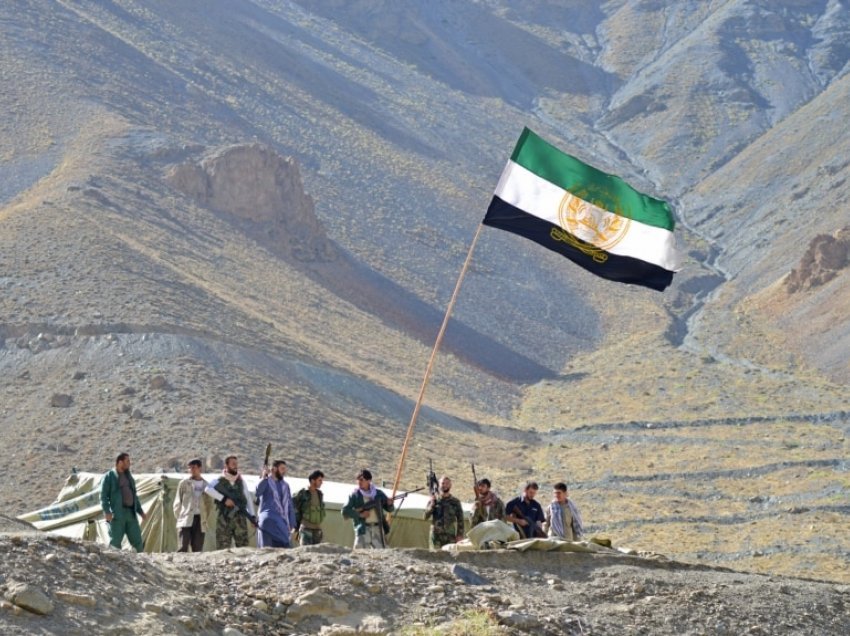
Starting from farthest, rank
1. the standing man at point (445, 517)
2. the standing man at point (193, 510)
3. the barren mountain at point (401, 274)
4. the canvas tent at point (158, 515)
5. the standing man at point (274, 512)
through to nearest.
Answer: the barren mountain at point (401, 274)
the canvas tent at point (158, 515)
the standing man at point (445, 517)
the standing man at point (193, 510)
the standing man at point (274, 512)

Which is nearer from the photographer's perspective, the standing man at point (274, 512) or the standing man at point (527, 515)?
the standing man at point (274, 512)

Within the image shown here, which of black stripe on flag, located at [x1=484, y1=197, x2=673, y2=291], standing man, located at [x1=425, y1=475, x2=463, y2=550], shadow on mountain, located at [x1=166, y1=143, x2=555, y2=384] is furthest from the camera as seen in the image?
shadow on mountain, located at [x1=166, y1=143, x2=555, y2=384]

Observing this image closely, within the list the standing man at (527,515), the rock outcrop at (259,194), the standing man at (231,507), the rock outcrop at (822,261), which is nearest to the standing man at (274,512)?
the standing man at (231,507)

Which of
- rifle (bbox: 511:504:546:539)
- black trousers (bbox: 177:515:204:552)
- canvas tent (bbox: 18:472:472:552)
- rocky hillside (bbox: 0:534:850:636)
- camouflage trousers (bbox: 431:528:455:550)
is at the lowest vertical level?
rocky hillside (bbox: 0:534:850:636)

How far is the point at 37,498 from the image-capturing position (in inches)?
1014

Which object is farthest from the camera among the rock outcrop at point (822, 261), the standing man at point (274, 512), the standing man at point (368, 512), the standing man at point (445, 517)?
the rock outcrop at point (822, 261)

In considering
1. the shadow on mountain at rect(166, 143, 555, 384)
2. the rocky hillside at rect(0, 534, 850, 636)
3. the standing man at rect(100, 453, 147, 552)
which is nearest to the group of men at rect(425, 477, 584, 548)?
the rocky hillside at rect(0, 534, 850, 636)

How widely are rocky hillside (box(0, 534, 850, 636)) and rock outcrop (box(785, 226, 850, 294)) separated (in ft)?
140

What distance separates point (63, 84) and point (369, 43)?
38.1 m

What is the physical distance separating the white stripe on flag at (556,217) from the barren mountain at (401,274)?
10093 millimetres

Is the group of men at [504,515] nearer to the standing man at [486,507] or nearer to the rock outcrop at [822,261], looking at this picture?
the standing man at [486,507]

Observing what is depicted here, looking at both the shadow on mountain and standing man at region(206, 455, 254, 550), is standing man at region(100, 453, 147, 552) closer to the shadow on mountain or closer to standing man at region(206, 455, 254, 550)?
standing man at region(206, 455, 254, 550)

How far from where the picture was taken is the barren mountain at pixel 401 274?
3148cm

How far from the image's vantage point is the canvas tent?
1659cm
